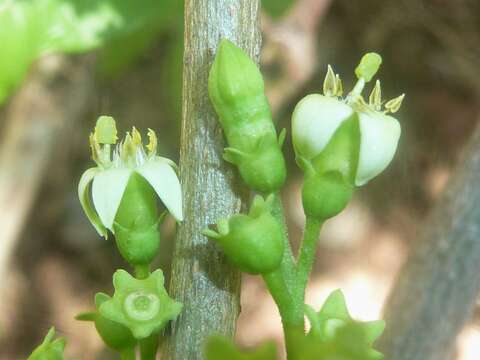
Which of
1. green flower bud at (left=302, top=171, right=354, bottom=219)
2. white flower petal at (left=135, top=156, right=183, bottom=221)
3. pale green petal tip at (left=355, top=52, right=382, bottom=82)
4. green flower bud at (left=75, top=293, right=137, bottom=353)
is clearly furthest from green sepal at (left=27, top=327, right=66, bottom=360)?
pale green petal tip at (left=355, top=52, right=382, bottom=82)

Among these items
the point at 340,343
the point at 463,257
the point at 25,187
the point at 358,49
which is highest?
the point at 358,49

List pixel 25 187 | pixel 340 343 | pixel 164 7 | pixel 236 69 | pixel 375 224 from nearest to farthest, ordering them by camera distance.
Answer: pixel 340 343 < pixel 236 69 < pixel 164 7 < pixel 25 187 < pixel 375 224

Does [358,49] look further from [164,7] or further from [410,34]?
[164,7]

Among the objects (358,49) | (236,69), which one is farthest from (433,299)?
(358,49)

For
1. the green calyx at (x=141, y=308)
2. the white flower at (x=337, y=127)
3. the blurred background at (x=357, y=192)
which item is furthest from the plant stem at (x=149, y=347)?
the blurred background at (x=357, y=192)

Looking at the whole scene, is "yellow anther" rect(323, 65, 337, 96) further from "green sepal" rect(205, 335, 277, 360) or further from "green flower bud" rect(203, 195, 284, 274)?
"green sepal" rect(205, 335, 277, 360)

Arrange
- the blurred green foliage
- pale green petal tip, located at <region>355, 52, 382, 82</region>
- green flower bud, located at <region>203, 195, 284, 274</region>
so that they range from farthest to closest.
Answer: the blurred green foliage < pale green petal tip, located at <region>355, 52, 382, 82</region> < green flower bud, located at <region>203, 195, 284, 274</region>
